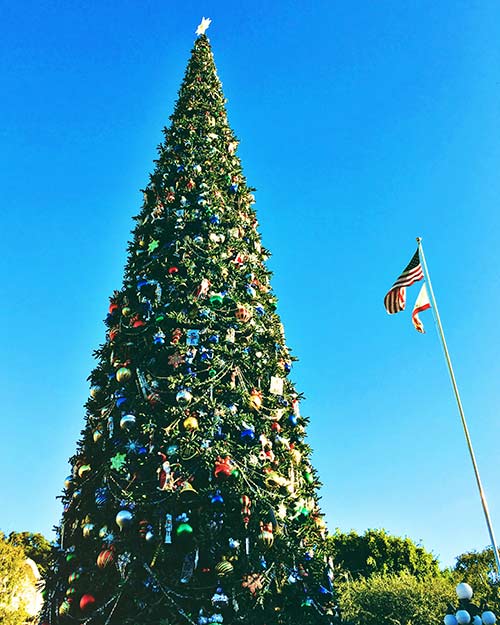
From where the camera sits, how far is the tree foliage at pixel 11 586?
13552mm

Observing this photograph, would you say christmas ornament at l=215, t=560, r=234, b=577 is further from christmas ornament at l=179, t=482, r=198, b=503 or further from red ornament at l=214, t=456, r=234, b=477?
red ornament at l=214, t=456, r=234, b=477

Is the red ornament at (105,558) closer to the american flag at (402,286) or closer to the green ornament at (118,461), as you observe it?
the green ornament at (118,461)

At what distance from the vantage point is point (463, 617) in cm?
482

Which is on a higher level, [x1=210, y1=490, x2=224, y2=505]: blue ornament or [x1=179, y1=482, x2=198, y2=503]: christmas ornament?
[x1=179, y1=482, x2=198, y2=503]: christmas ornament

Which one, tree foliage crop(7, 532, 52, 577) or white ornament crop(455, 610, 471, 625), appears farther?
tree foliage crop(7, 532, 52, 577)

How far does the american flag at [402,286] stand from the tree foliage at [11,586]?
1389 centimetres

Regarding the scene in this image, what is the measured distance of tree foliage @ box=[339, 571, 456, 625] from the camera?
345 inches

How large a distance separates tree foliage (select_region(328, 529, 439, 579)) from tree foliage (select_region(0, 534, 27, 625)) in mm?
12566

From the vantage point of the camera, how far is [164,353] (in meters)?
6.09

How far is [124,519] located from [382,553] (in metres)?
20.0

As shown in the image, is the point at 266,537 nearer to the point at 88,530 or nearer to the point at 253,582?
the point at 253,582

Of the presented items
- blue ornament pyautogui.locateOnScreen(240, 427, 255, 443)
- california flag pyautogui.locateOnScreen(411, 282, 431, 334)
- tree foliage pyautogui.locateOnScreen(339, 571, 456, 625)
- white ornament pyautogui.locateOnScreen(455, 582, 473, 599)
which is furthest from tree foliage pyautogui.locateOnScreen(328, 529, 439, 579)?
blue ornament pyautogui.locateOnScreen(240, 427, 255, 443)

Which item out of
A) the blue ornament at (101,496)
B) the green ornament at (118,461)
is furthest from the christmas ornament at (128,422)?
the blue ornament at (101,496)

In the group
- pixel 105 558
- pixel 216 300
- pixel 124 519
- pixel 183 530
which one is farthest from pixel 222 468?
pixel 216 300
